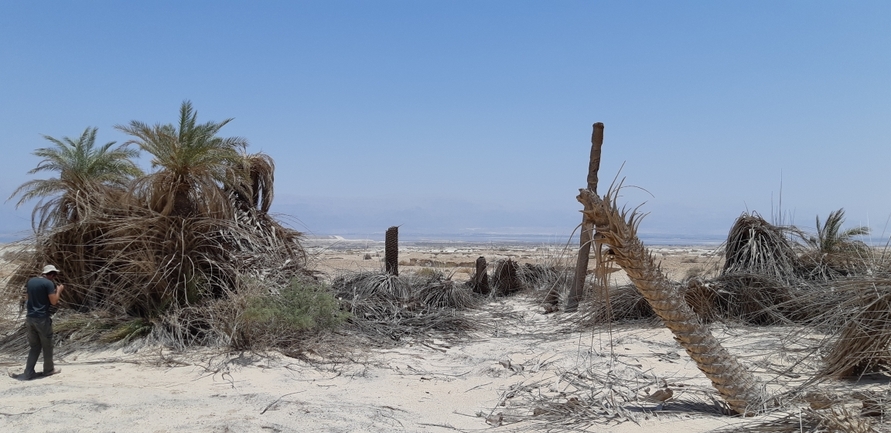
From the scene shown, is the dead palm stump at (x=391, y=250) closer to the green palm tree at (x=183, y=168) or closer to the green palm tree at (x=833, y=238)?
the green palm tree at (x=183, y=168)

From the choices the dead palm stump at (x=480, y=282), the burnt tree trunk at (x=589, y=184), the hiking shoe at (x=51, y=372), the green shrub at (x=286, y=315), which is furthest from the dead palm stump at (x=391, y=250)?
the hiking shoe at (x=51, y=372)

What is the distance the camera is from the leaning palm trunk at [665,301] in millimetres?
4910

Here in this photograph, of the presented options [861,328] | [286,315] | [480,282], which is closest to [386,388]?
[286,315]

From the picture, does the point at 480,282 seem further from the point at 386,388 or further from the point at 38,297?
the point at 38,297

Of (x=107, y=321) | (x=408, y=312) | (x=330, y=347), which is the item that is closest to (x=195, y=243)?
(x=107, y=321)

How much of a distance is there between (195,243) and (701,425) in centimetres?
815

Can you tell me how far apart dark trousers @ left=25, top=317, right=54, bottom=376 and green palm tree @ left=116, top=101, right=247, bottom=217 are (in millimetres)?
2777

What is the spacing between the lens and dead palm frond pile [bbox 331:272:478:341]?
451 inches

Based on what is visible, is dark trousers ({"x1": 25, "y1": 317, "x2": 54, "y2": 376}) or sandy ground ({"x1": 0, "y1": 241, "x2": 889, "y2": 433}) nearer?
sandy ground ({"x1": 0, "y1": 241, "x2": 889, "y2": 433})

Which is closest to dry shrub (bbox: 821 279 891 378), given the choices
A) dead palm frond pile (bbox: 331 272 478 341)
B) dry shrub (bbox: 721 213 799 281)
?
dry shrub (bbox: 721 213 799 281)

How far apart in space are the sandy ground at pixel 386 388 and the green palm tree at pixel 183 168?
252 centimetres

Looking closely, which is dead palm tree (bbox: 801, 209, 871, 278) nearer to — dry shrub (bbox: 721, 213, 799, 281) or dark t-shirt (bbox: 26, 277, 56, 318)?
dry shrub (bbox: 721, 213, 799, 281)

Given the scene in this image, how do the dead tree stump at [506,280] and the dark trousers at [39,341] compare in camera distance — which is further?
the dead tree stump at [506,280]

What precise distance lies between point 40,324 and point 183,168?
3.52 metres
